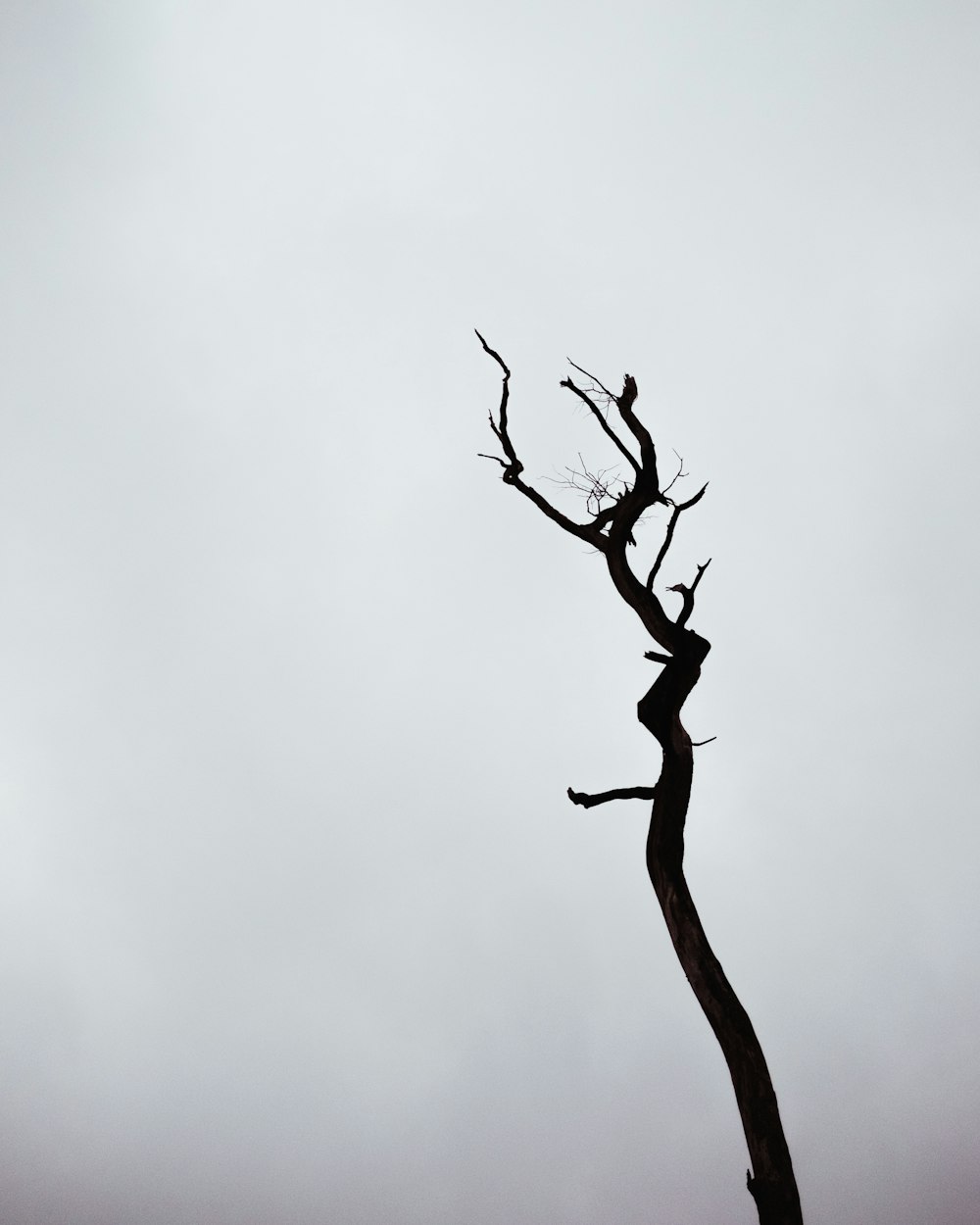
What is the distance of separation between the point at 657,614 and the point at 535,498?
205cm

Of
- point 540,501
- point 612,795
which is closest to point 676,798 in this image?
point 612,795

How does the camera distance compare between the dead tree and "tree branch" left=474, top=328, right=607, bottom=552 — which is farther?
Result: "tree branch" left=474, top=328, right=607, bottom=552

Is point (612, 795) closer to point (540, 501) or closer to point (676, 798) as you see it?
point (676, 798)

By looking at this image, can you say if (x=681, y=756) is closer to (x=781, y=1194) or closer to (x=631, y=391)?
(x=781, y=1194)

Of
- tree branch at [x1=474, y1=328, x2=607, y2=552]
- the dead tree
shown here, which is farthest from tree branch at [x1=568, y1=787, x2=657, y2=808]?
tree branch at [x1=474, y1=328, x2=607, y2=552]

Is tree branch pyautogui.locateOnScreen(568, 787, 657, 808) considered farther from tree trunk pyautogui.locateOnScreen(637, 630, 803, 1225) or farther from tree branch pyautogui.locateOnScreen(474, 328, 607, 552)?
tree branch pyautogui.locateOnScreen(474, 328, 607, 552)

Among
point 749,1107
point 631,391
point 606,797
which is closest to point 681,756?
point 606,797

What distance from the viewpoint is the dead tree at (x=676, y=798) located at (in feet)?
21.7

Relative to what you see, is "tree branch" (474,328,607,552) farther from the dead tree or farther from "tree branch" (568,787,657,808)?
"tree branch" (568,787,657,808)

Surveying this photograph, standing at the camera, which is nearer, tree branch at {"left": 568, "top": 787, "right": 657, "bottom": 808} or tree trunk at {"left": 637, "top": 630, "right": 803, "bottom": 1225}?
tree trunk at {"left": 637, "top": 630, "right": 803, "bottom": 1225}

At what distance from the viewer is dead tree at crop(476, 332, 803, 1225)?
6.60 metres

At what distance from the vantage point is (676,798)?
800 centimetres

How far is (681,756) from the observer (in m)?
8.17

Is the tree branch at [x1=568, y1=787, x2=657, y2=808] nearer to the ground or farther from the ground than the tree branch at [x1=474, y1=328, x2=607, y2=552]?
nearer to the ground
